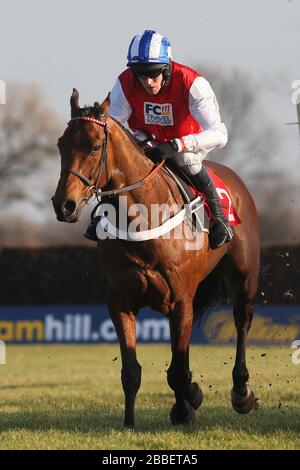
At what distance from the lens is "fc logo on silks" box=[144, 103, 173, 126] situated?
686cm

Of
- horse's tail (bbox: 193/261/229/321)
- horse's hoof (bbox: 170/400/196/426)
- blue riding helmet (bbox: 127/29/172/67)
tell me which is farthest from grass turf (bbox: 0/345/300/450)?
blue riding helmet (bbox: 127/29/172/67)

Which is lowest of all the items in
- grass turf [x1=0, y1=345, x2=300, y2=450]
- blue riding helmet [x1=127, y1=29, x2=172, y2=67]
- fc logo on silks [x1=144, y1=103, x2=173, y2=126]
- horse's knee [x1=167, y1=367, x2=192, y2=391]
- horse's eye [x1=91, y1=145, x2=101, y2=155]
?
grass turf [x1=0, y1=345, x2=300, y2=450]

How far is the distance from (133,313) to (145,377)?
545 centimetres

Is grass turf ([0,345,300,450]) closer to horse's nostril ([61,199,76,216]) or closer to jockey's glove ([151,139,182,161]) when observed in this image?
horse's nostril ([61,199,76,216])

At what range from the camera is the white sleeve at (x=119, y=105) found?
22.6 ft

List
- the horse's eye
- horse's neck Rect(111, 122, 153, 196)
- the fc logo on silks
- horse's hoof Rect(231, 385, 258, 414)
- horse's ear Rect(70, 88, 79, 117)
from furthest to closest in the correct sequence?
horse's hoof Rect(231, 385, 258, 414)
the fc logo on silks
horse's neck Rect(111, 122, 153, 196)
horse's ear Rect(70, 88, 79, 117)
the horse's eye

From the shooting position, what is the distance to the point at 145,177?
21.2ft

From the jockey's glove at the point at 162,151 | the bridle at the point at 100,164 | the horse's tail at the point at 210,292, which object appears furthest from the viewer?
the horse's tail at the point at 210,292

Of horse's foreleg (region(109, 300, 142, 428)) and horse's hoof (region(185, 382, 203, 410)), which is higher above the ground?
horse's foreleg (region(109, 300, 142, 428))

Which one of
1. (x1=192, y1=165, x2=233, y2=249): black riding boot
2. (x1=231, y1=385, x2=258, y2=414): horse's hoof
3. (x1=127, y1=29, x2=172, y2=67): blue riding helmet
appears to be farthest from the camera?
(x1=231, y1=385, x2=258, y2=414): horse's hoof

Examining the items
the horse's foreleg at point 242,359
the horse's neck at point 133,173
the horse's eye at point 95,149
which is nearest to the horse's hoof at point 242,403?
the horse's foreleg at point 242,359

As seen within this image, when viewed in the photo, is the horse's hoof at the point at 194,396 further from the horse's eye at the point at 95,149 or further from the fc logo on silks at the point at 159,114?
the horse's eye at the point at 95,149

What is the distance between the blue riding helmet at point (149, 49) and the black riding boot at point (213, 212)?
944mm

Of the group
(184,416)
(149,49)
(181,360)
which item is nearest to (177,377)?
(181,360)
